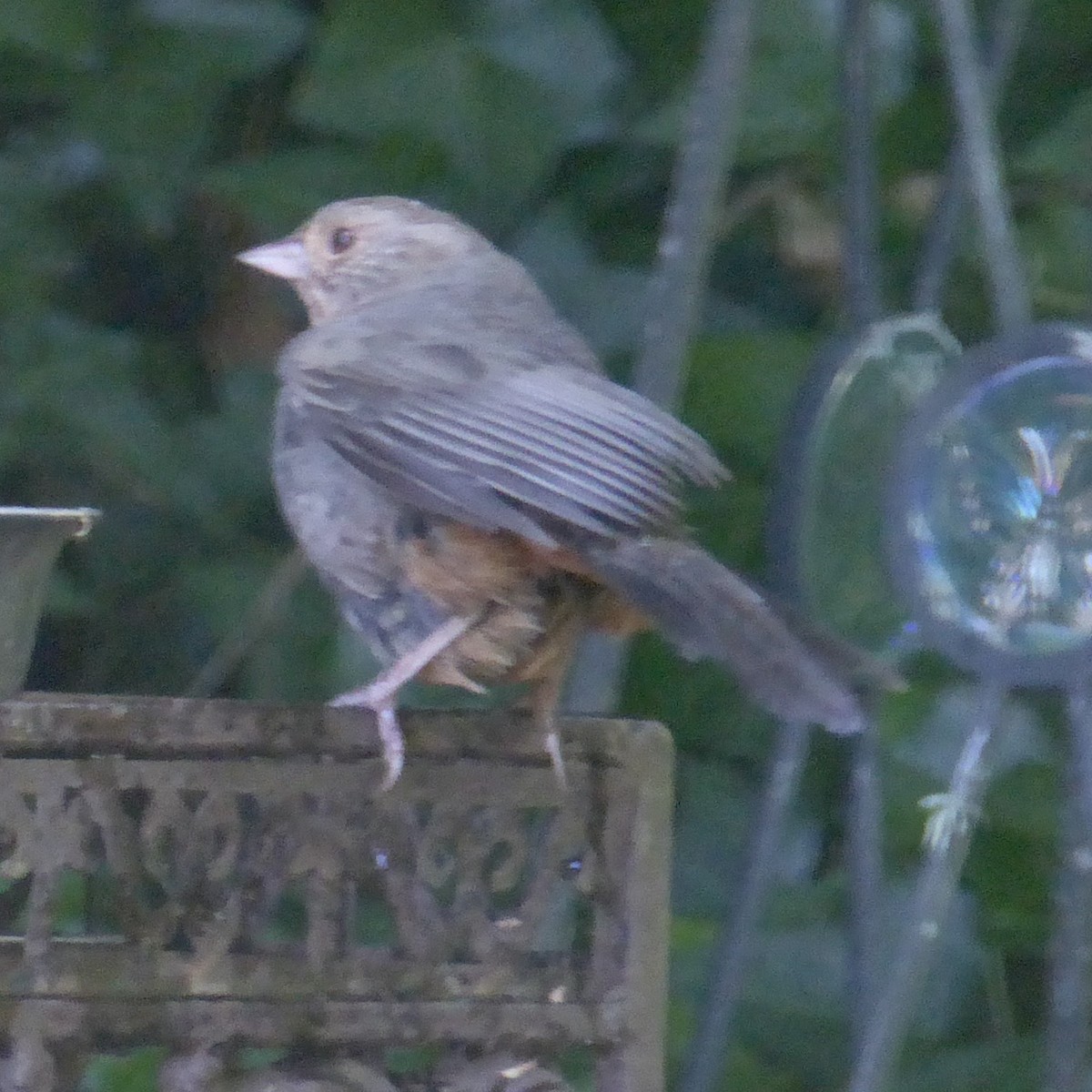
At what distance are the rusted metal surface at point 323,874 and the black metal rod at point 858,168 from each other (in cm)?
39

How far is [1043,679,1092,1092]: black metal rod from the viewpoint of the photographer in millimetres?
1191

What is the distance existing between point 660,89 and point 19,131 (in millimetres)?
561

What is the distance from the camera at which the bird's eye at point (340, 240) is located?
62.5 inches

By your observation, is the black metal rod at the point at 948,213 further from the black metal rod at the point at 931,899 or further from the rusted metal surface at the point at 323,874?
the rusted metal surface at the point at 323,874

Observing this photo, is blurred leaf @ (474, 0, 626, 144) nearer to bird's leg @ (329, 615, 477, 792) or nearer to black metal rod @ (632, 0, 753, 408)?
black metal rod @ (632, 0, 753, 408)

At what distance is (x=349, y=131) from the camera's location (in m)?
1.71

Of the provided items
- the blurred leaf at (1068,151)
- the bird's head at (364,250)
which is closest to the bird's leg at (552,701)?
the bird's head at (364,250)

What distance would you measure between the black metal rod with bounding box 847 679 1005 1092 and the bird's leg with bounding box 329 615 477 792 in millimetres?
290

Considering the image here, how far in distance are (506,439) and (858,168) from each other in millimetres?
353

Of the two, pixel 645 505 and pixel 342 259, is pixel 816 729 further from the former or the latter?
pixel 645 505

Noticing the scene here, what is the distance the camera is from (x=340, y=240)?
62.8 inches

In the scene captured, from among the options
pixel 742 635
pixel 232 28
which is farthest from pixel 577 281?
pixel 742 635

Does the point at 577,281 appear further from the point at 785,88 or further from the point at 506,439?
the point at 506,439

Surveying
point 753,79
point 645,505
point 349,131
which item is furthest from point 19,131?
point 645,505
